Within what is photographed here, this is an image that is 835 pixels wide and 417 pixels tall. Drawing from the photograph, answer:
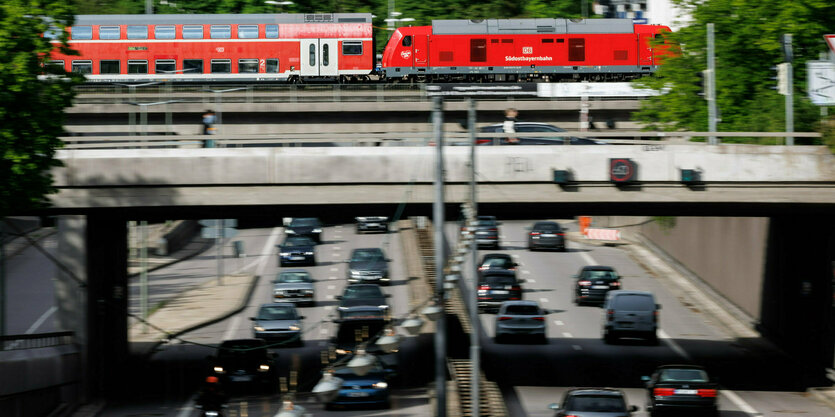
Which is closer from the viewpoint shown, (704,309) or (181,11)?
(704,309)

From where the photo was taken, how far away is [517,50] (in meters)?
53.8

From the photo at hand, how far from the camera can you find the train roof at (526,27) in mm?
53312

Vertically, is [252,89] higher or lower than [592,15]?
lower

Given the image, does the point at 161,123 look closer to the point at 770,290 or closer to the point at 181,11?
the point at 770,290

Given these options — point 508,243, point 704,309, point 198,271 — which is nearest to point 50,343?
point 704,309

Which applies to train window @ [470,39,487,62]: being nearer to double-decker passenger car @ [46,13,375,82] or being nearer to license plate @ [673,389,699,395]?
double-decker passenger car @ [46,13,375,82]

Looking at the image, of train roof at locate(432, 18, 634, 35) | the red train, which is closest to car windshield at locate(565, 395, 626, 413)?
the red train

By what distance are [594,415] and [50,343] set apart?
14161mm

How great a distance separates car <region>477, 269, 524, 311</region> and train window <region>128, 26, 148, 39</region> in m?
21.8

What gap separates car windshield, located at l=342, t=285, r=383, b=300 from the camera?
131 ft

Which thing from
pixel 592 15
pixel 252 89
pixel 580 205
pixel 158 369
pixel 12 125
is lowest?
pixel 158 369

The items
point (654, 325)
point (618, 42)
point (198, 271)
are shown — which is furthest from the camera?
point (198, 271)

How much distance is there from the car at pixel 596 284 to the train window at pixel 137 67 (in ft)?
78.9

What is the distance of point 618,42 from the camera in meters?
54.1
